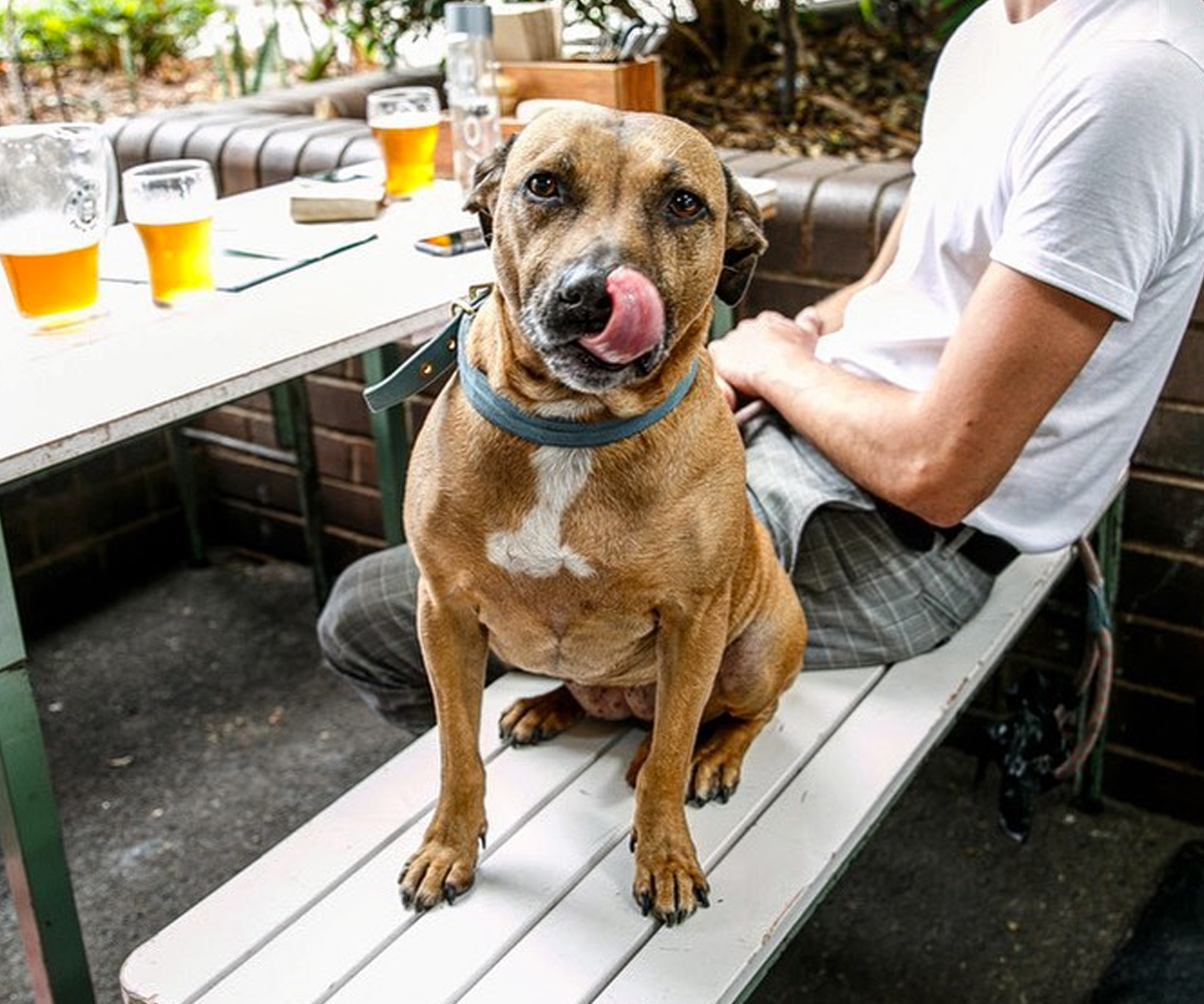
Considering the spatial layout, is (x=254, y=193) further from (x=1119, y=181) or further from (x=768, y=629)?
(x=1119, y=181)

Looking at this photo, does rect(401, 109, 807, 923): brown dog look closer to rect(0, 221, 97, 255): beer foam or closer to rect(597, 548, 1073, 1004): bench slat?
rect(597, 548, 1073, 1004): bench slat

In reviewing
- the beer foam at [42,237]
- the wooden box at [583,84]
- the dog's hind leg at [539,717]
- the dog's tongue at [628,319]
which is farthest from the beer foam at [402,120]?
the dog's tongue at [628,319]

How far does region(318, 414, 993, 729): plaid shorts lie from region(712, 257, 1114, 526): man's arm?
0.18 ft

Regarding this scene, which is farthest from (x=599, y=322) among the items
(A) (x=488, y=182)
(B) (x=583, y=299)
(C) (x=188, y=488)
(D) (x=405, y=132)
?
(C) (x=188, y=488)

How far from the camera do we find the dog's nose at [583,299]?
103 centimetres

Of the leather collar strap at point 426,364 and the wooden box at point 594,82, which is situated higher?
the wooden box at point 594,82

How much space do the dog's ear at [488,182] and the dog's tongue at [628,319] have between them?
0.76 feet

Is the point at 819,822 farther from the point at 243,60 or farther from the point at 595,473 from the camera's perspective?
the point at 243,60

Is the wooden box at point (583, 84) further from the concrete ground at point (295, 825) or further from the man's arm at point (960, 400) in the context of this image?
the concrete ground at point (295, 825)

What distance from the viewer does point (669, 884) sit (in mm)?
1239

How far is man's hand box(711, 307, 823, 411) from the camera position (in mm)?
1721

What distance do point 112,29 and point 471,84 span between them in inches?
98.2

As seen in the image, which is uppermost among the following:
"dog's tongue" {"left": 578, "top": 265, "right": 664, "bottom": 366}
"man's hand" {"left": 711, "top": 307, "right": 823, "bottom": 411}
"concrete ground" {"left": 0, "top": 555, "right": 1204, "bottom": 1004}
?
"dog's tongue" {"left": 578, "top": 265, "right": 664, "bottom": 366}

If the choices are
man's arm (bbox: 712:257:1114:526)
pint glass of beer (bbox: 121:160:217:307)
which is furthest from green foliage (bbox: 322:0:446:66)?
man's arm (bbox: 712:257:1114:526)
